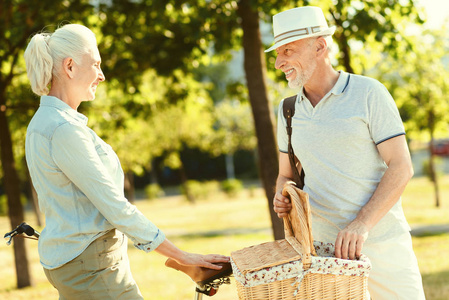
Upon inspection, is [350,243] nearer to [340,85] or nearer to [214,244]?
[340,85]

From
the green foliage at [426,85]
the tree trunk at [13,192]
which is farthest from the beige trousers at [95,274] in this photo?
the green foliage at [426,85]

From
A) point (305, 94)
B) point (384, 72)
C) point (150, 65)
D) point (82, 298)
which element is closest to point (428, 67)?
point (384, 72)

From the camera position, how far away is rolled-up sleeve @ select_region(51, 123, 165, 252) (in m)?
2.13

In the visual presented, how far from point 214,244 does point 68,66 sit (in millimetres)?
11949

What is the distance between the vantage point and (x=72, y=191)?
2.21 m

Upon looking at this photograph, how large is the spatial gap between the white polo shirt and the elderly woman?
0.70 m

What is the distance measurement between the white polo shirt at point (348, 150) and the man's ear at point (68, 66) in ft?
3.96

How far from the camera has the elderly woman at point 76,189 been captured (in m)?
2.15

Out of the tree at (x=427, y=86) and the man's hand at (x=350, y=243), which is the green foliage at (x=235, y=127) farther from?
the man's hand at (x=350, y=243)

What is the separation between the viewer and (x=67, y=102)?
235cm

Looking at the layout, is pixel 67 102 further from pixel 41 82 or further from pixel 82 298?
pixel 82 298

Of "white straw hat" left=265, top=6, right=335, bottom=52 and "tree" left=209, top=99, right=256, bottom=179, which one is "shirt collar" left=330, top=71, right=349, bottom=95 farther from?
"tree" left=209, top=99, right=256, bottom=179

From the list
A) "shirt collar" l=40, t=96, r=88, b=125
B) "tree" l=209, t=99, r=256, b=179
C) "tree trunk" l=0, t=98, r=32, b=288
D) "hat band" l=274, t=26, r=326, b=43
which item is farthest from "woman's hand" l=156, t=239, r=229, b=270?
"tree" l=209, t=99, r=256, b=179

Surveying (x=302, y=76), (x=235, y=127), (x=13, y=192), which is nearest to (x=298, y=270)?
(x=302, y=76)
